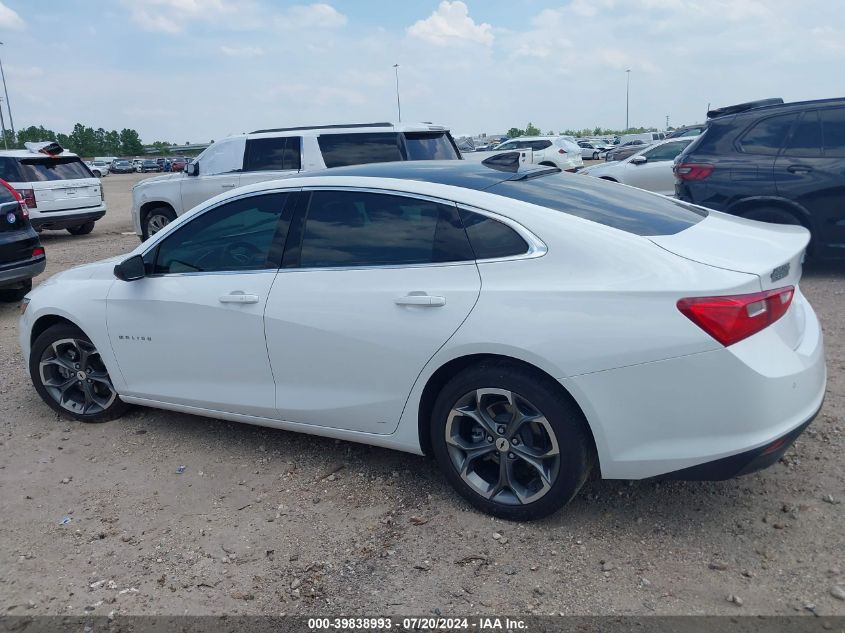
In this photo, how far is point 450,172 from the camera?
3.78 meters

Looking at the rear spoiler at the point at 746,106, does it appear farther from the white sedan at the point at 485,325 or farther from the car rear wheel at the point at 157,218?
the car rear wheel at the point at 157,218

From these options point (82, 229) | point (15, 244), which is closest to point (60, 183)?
point (82, 229)

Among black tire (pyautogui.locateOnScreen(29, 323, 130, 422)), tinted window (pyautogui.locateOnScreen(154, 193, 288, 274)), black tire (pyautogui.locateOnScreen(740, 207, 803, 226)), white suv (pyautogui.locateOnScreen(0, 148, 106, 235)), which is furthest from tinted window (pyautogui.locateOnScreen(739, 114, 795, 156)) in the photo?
white suv (pyautogui.locateOnScreen(0, 148, 106, 235))

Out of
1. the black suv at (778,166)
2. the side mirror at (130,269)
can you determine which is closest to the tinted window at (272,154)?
the black suv at (778,166)

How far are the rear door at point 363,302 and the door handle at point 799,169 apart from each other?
540 cm

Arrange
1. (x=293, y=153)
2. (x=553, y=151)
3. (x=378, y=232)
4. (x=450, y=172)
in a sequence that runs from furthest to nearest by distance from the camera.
Result: (x=553, y=151)
(x=293, y=153)
(x=450, y=172)
(x=378, y=232)

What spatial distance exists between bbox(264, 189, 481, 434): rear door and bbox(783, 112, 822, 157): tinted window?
551cm

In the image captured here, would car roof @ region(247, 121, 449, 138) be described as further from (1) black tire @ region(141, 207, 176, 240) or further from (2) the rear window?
Answer: (2) the rear window

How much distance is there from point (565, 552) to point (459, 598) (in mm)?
537

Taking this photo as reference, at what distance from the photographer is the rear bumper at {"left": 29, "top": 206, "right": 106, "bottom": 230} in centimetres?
1360

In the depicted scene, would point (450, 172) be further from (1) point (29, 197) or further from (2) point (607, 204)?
(1) point (29, 197)

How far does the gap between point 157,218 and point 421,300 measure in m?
9.89

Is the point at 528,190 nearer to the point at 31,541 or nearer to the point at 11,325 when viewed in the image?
the point at 31,541

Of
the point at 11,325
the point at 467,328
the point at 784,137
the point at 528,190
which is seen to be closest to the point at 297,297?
the point at 467,328
